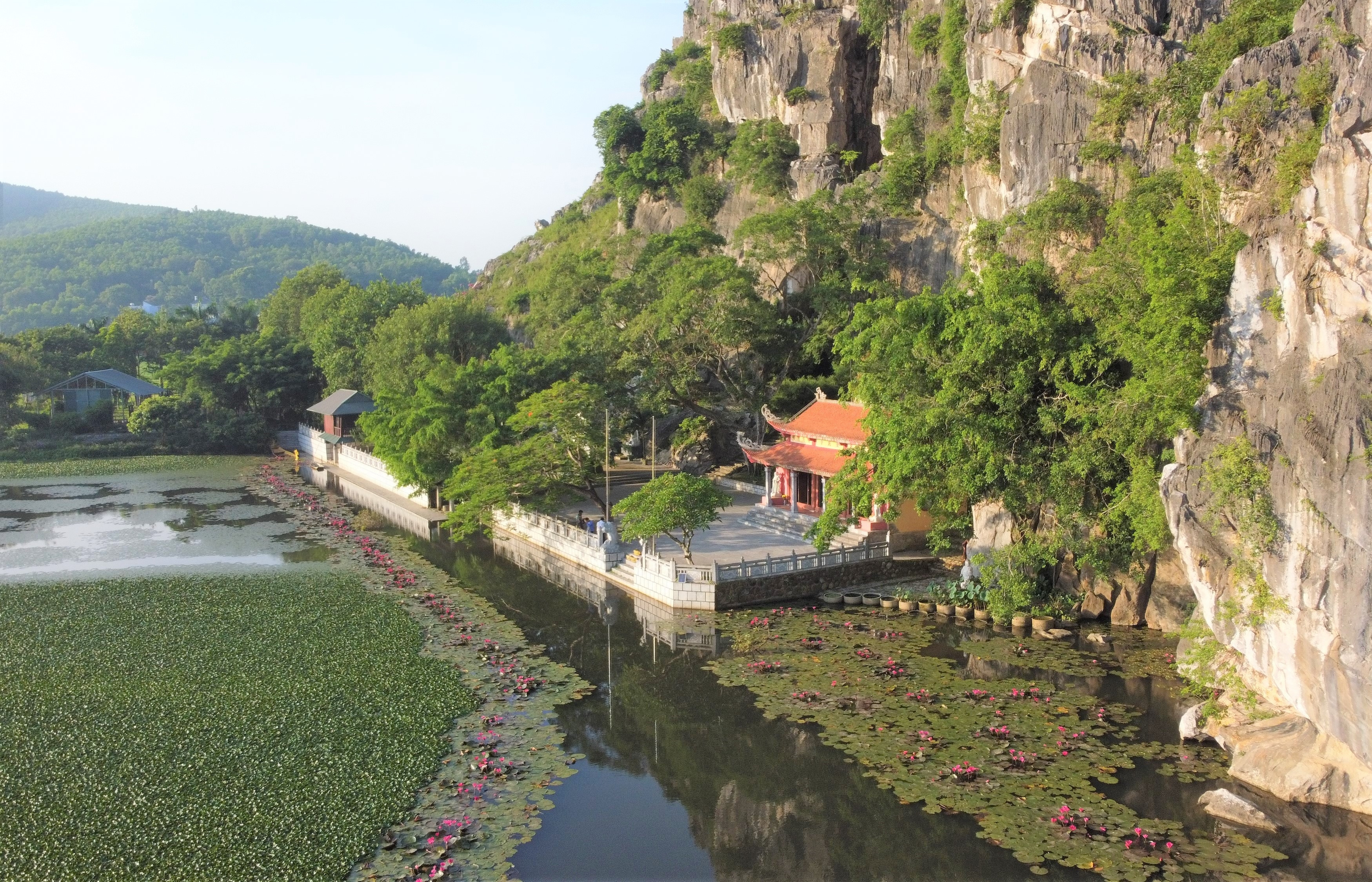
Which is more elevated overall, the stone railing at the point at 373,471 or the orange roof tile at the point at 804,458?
the orange roof tile at the point at 804,458

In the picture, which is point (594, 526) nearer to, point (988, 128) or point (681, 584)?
point (681, 584)

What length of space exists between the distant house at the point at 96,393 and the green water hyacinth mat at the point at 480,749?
40696 millimetres

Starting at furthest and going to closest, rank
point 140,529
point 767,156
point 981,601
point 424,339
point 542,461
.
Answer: point 424,339, point 767,156, point 140,529, point 542,461, point 981,601

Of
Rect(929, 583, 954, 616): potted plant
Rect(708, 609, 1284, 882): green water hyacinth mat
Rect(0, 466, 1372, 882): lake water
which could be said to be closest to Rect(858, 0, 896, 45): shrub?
Rect(929, 583, 954, 616): potted plant

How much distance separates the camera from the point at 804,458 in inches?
1247

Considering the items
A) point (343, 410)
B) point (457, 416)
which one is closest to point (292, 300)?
point (343, 410)

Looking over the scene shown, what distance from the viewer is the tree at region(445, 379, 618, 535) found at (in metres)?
30.6

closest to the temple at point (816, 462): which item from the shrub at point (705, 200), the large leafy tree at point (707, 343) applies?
the large leafy tree at point (707, 343)

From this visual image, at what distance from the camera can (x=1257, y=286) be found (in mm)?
17000

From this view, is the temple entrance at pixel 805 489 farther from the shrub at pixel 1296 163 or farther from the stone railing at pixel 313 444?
the stone railing at pixel 313 444

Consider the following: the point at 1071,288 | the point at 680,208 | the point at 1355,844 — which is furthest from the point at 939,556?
the point at 680,208

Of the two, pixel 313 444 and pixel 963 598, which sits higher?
pixel 313 444

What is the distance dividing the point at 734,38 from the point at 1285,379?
1672 inches

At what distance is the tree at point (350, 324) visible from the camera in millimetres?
58188
